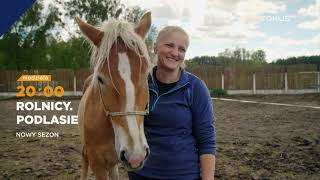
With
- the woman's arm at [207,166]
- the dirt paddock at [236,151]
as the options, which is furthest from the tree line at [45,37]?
the woman's arm at [207,166]

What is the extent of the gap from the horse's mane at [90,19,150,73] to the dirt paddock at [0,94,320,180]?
3332 millimetres

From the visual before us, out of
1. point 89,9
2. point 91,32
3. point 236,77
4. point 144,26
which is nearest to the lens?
point 91,32

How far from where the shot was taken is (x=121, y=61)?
2.45 meters

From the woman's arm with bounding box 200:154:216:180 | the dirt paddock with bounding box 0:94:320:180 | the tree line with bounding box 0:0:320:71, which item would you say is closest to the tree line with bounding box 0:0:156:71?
the tree line with bounding box 0:0:320:71

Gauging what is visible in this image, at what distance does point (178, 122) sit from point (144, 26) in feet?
2.46

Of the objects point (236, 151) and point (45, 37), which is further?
point (45, 37)

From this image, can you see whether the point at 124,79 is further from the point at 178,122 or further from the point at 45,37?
the point at 45,37

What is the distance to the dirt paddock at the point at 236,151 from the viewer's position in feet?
18.9

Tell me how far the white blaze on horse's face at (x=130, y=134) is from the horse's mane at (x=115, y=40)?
12cm

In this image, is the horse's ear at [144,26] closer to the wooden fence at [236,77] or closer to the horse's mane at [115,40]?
the horse's mane at [115,40]

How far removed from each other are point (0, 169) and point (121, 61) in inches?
180

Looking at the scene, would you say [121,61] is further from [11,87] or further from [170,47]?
[11,87]

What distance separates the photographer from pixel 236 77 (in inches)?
1015

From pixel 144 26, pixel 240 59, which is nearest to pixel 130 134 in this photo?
pixel 144 26
